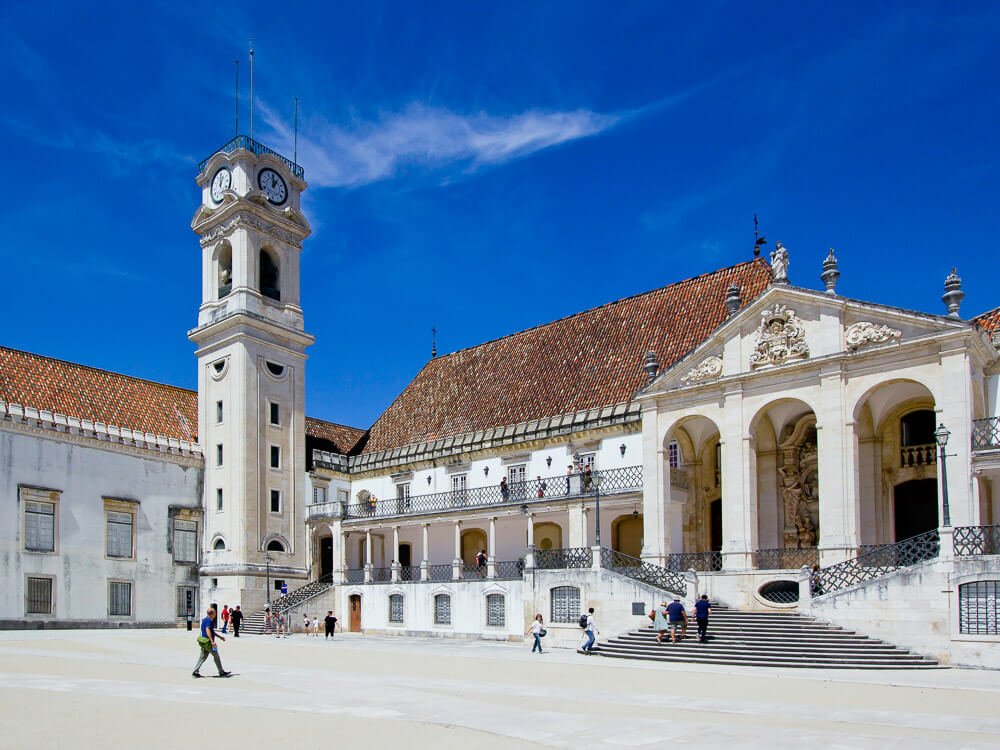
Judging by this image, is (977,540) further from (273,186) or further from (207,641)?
(273,186)

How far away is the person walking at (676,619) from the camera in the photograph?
23.0m

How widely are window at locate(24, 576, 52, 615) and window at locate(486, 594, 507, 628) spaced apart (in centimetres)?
1744

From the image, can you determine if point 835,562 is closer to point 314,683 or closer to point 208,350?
point 314,683

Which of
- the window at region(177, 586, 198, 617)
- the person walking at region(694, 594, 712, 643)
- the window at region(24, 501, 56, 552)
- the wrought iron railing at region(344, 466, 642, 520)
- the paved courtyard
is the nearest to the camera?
the paved courtyard

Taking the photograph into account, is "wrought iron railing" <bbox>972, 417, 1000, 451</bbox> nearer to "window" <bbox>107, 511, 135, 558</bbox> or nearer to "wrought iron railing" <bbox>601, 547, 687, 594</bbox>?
"wrought iron railing" <bbox>601, 547, 687, 594</bbox>

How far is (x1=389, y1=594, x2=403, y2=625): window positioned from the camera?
120 ft

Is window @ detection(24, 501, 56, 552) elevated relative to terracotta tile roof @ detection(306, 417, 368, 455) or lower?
lower

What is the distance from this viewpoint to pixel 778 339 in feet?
87.2

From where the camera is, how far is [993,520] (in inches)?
947

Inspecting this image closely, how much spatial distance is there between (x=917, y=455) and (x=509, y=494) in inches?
595

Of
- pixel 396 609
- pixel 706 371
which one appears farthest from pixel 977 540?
pixel 396 609

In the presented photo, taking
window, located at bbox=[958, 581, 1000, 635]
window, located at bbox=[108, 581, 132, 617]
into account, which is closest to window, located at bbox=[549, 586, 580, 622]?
window, located at bbox=[958, 581, 1000, 635]

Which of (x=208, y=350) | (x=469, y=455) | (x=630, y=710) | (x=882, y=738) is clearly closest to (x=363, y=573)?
(x=469, y=455)

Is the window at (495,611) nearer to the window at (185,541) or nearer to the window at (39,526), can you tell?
the window at (185,541)
